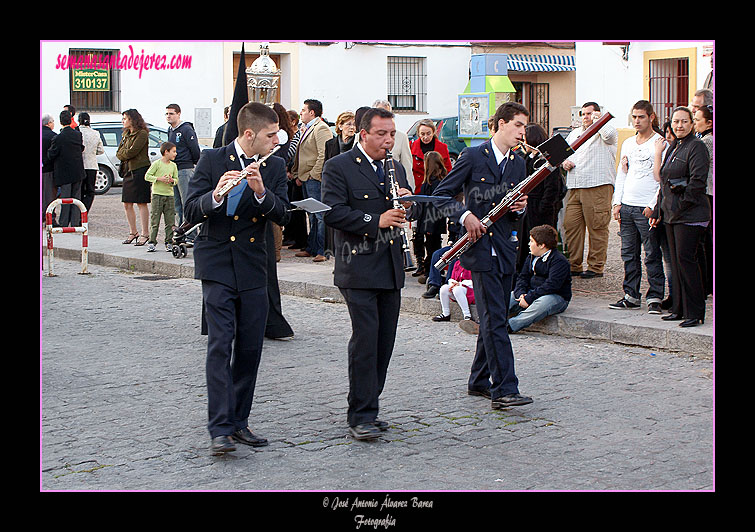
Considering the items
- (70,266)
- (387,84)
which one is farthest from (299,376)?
(387,84)

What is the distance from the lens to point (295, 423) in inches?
252

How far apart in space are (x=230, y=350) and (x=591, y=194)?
6546 millimetres

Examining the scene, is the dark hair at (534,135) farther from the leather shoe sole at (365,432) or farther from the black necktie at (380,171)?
the leather shoe sole at (365,432)

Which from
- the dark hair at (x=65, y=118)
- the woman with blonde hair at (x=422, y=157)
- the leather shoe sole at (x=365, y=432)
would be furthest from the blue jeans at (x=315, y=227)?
the leather shoe sole at (x=365, y=432)

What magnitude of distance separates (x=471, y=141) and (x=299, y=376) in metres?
7.90

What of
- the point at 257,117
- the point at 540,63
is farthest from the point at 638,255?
the point at 540,63

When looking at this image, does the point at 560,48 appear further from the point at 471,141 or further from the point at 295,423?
the point at 295,423

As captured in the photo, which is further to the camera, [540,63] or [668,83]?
[540,63]

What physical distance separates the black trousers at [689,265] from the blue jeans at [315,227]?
549cm

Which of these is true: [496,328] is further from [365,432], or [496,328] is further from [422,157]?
[422,157]

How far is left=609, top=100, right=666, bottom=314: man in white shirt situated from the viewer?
9695 mm

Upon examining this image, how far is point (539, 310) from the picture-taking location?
927 cm

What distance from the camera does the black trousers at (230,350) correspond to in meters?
5.72

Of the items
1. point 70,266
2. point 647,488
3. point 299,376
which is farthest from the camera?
point 70,266
